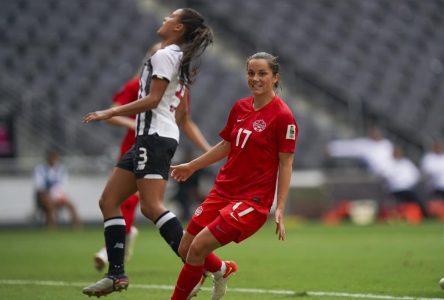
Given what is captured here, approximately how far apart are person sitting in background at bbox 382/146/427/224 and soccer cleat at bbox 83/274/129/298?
676 inches

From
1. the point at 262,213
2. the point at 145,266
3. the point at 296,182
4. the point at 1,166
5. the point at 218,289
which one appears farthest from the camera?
the point at 296,182

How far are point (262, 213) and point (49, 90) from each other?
18412 millimetres

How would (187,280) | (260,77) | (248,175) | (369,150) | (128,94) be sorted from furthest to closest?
1. (369,150)
2. (128,94)
3. (260,77)
4. (248,175)
5. (187,280)

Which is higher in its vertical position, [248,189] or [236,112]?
[236,112]

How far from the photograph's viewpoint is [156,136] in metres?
8.09

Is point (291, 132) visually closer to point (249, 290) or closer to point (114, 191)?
point (114, 191)

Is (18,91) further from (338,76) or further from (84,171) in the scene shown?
(338,76)

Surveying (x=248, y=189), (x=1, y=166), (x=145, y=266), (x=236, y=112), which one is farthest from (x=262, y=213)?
(x=1, y=166)

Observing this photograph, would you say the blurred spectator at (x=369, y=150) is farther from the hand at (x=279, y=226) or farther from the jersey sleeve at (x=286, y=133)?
the hand at (x=279, y=226)

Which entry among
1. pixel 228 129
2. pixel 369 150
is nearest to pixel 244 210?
pixel 228 129

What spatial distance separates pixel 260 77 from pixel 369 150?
1871 centimetres

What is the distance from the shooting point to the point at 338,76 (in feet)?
93.8

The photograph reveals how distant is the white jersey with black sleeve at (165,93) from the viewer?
8047 millimetres

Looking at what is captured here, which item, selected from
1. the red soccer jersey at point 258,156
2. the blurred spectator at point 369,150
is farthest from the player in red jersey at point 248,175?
the blurred spectator at point 369,150
